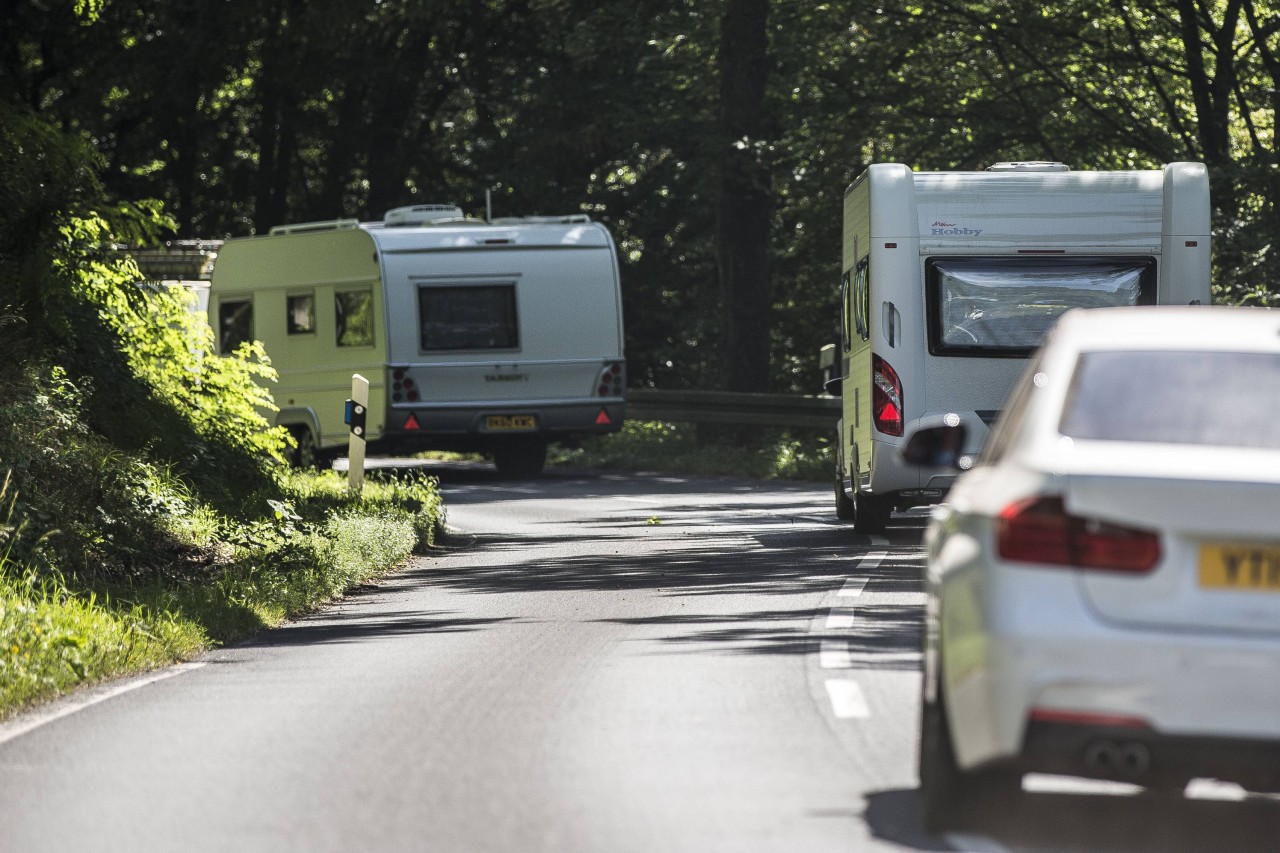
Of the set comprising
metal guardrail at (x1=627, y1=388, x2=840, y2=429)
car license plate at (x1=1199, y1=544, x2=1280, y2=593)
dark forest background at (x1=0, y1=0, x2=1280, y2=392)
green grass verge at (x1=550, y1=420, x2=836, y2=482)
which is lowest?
green grass verge at (x1=550, y1=420, x2=836, y2=482)

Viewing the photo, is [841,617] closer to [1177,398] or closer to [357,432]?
[1177,398]

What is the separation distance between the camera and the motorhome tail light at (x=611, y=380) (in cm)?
2541

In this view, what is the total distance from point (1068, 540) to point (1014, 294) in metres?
11.0

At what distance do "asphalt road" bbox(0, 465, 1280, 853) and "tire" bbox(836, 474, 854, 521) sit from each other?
4.47 meters

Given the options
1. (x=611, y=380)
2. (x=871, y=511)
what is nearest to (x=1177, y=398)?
(x=871, y=511)

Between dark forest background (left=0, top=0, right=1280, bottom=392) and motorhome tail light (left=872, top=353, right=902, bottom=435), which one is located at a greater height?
dark forest background (left=0, top=0, right=1280, bottom=392)

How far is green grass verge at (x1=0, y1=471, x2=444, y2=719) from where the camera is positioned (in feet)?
32.6

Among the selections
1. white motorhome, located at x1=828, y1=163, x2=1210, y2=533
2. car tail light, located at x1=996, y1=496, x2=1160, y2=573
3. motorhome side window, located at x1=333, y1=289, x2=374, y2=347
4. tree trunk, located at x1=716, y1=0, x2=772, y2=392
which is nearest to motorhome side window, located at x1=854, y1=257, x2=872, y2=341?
white motorhome, located at x1=828, y1=163, x2=1210, y2=533

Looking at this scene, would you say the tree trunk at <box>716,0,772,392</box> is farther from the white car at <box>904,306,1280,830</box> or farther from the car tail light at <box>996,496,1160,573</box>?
the car tail light at <box>996,496,1160,573</box>

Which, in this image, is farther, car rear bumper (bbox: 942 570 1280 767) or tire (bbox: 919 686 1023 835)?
tire (bbox: 919 686 1023 835)

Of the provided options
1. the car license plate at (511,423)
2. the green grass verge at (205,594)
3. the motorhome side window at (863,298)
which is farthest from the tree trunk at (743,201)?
the green grass verge at (205,594)

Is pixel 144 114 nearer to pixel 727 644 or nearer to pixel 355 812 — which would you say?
pixel 727 644

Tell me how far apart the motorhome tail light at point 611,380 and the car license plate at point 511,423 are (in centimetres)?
87

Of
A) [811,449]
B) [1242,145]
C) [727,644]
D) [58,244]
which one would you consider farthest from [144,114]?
[727,644]
